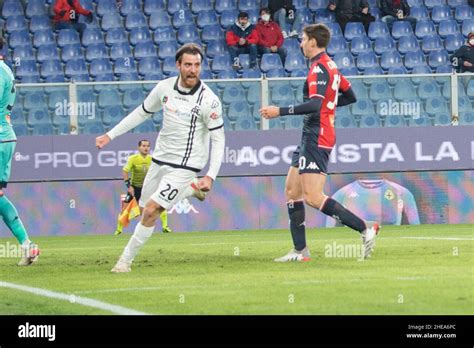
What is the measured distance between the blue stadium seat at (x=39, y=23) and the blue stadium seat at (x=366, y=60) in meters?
6.61

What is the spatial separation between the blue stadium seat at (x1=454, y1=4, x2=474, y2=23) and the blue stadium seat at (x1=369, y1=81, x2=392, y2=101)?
6.07 m

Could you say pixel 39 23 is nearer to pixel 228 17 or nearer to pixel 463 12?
pixel 228 17

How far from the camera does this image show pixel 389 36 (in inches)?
989

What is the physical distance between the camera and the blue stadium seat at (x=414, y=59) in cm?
2434

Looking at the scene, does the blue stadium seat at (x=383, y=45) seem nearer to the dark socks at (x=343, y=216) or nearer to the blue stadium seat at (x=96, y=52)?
the blue stadium seat at (x=96, y=52)

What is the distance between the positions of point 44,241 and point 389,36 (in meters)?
9.90

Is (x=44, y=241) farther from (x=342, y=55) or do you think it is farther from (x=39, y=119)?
(x=342, y=55)

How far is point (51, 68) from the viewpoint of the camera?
23.6 meters

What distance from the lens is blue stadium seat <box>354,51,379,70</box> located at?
2397 centimetres

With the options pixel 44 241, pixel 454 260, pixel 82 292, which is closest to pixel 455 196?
pixel 44 241

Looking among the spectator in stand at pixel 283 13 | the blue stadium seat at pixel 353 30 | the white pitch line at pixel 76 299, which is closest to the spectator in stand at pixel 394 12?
the blue stadium seat at pixel 353 30

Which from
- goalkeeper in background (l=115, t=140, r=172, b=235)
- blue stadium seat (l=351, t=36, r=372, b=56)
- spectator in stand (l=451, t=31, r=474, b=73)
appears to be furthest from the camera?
blue stadium seat (l=351, t=36, r=372, b=56)

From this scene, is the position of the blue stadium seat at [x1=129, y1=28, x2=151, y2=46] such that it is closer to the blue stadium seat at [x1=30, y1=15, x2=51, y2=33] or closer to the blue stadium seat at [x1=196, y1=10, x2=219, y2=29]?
the blue stadium seat at [x1=196, y1=10, x2=219, y2=29]

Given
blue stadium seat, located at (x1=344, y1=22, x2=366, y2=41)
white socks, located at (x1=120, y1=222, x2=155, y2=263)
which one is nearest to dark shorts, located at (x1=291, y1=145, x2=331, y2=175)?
white socks, located at (x1=120, y1=222, x2=155, y2=263)
